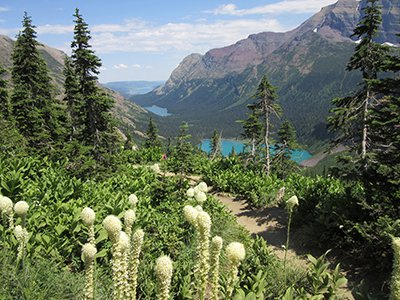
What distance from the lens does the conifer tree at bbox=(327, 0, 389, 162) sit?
22.2ft

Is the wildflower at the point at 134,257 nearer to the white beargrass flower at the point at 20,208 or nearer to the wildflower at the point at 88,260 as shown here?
the wildflower at the point at 88,260

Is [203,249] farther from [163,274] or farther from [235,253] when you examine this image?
[163,274]

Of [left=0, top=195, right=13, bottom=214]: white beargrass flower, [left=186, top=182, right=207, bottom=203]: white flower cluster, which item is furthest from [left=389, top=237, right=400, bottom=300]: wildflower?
[left=0, top=195, right=13, bottom=214]: white beargrass flower

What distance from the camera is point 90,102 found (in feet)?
29.0

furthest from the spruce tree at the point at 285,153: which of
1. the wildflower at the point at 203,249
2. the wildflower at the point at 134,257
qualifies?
the wildflower at the point at 134,257

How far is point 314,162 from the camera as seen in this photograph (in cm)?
12094

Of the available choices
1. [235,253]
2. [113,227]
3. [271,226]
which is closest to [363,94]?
[271,226]

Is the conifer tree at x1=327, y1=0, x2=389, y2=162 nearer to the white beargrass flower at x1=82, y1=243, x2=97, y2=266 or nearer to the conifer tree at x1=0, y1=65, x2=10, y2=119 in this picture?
the white beargrass flower at x1=82, y1=243, x2=97, y2=266

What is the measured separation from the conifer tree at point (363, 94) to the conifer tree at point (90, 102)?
330 inches

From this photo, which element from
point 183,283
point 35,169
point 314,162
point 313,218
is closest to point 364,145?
point 313,218

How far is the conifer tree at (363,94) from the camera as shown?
22.2 feet

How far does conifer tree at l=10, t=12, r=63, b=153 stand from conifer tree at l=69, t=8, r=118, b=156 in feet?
13.4

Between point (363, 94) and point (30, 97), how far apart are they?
16.3 metres

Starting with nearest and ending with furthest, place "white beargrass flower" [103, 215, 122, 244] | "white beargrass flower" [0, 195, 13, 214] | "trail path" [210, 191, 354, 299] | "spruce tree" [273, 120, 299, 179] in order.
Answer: "white beargrass flower" [103, 215, 122, 244]
"white beargrass flower" [0, 195, 13, 214]
"trail path" [210, 191, 354, 299]
"spruce tree" [273, 120, 299, 179]
